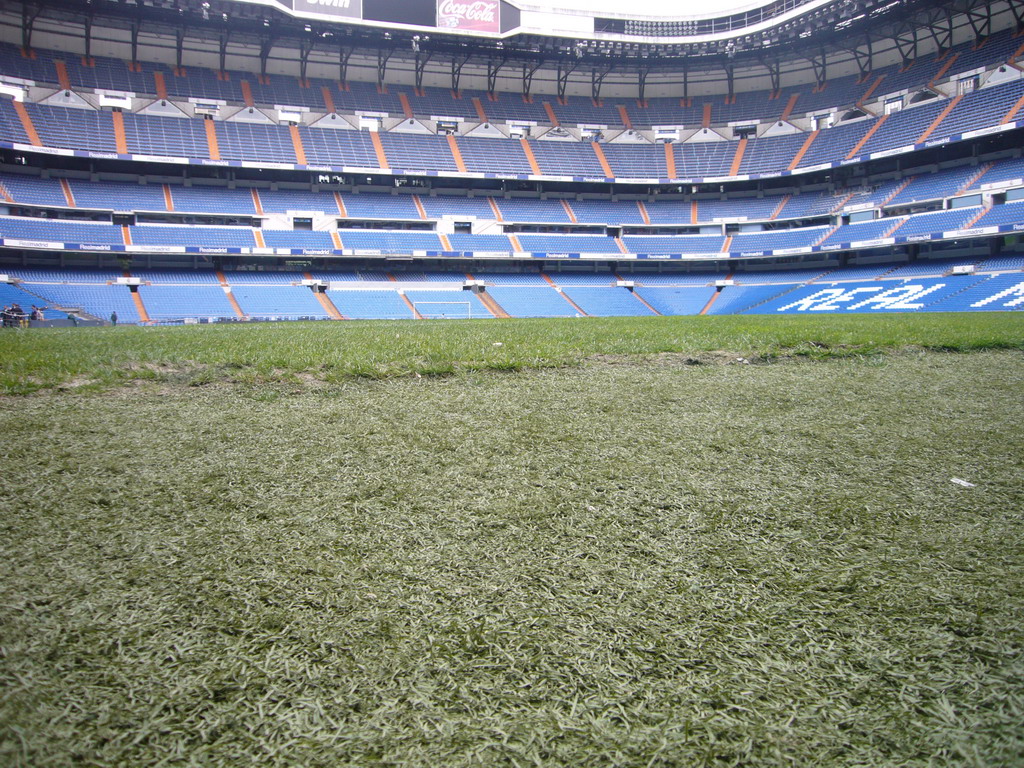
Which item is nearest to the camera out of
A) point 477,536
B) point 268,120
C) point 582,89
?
point 477,536

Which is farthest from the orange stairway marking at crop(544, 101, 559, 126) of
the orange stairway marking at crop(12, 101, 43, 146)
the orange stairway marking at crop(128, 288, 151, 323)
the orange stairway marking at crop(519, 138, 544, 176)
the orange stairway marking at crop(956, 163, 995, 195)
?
the orange stairway marking at crop(12, 101, 43, 146)

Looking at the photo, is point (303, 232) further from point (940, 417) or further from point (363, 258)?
point (940, 417)

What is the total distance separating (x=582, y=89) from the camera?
1809 inches

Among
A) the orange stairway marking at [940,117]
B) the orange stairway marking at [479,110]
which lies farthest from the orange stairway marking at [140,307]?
the orange stairway marking at [940,117]

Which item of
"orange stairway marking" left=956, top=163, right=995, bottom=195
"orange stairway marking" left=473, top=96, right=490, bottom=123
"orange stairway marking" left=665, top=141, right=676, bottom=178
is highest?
"orange stairway marking" left=473, top=96, right=490, bottom=123

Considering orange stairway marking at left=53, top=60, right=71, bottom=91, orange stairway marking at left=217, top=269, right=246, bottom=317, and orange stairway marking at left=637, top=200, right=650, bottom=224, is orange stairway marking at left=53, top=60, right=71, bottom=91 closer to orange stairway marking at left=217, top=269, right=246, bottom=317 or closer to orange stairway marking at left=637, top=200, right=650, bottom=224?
orange stairway marking at left=217, top=269, right=246, bottom=317

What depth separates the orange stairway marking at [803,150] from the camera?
3884cm

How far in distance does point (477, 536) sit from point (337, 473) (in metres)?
0.93

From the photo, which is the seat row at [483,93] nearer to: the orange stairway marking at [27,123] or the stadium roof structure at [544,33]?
the stadium roof structure at [544,33]

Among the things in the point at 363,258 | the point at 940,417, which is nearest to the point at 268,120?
the point at 363,258

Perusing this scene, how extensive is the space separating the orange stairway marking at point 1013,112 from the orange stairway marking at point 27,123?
175 ft

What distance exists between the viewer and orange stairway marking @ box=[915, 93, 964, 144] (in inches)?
1300

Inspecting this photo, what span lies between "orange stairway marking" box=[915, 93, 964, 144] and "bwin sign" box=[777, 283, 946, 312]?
36.5ft

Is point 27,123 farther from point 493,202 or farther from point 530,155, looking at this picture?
point 530,155
